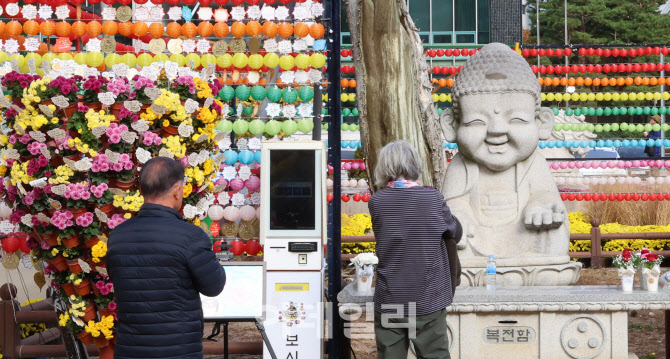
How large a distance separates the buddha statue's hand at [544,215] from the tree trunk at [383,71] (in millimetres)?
1799

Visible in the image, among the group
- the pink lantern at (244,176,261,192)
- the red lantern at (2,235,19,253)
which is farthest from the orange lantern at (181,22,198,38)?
the red lantern at (2,235,19,253)

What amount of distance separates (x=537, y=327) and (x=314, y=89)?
2.59 meters

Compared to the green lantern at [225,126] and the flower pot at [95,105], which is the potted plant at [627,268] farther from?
the flower pot at [95,105]

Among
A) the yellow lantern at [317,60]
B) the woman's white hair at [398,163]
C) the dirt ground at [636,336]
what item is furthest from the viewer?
the dirt ground at [636,336]

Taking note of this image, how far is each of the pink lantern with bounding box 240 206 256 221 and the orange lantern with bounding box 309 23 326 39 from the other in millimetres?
1439

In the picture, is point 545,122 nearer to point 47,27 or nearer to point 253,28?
point 253,28

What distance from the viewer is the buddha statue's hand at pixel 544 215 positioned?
5.56m

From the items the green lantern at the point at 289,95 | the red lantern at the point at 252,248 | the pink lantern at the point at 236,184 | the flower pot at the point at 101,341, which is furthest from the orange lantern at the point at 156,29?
the flower pot at the point at 101,341

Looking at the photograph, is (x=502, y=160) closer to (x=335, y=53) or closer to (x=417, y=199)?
(x=335, y=53)

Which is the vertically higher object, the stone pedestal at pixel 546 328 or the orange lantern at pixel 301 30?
the orange lantern at pixel 301 30

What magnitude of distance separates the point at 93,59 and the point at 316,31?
1810 millimetres

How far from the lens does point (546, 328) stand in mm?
5246

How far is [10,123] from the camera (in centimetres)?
485

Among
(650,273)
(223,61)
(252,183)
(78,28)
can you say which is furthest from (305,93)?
(650,273)
